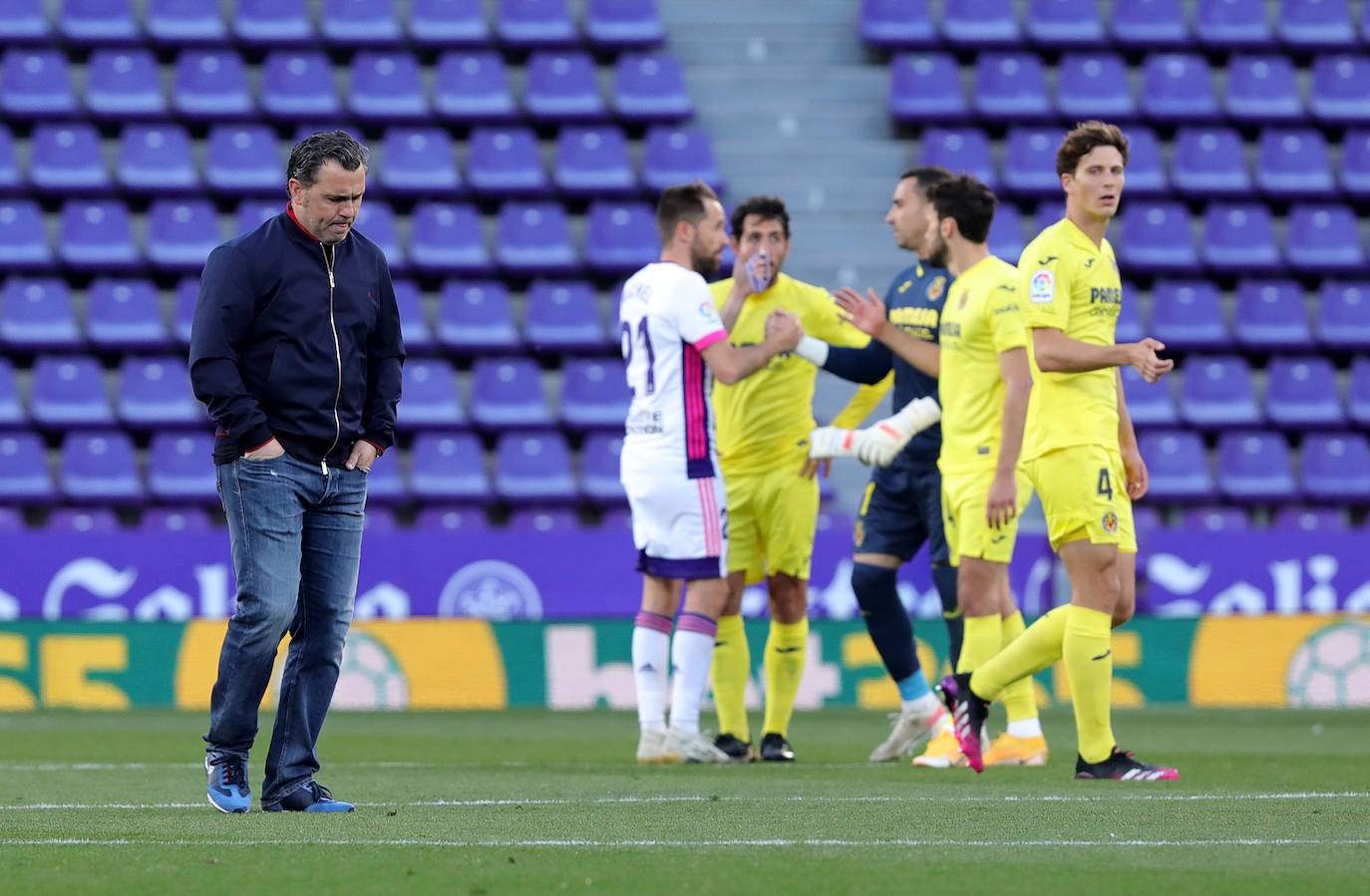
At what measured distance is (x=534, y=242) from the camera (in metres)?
15.5

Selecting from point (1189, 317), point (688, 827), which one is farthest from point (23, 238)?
point (688, 827)

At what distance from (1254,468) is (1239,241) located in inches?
86.0

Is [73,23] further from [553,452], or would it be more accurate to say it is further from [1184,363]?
[1184,363]

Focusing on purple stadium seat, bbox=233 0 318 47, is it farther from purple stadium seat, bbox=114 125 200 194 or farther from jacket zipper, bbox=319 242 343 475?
jacket zipper, bbox=319 242 343 475

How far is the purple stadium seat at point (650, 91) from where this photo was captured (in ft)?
53.5

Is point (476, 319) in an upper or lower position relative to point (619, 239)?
lower

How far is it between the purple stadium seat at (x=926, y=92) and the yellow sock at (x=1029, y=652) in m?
10.1

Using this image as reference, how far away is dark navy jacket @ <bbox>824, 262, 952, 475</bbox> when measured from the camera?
8.42 metres

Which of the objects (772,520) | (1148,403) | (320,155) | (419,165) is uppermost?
(419,165)

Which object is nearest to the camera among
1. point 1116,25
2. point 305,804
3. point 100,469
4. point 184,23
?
point 305,804

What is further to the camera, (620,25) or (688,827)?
(620,25)

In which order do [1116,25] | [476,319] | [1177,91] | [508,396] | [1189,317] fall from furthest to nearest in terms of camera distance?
[1116,25] → [1177,91] → [1189,317] → [476,319] → [508,396]

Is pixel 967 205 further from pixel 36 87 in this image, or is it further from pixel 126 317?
pixel 36 87

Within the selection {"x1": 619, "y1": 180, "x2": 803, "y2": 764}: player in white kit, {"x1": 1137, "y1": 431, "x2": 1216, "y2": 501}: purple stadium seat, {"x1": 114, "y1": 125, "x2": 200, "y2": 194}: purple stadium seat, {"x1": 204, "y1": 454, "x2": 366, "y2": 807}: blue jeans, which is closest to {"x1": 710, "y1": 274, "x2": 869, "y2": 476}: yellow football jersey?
{"x1": 619, "y1": 180, "x2": 803, "y2": 764}: player in white kit
